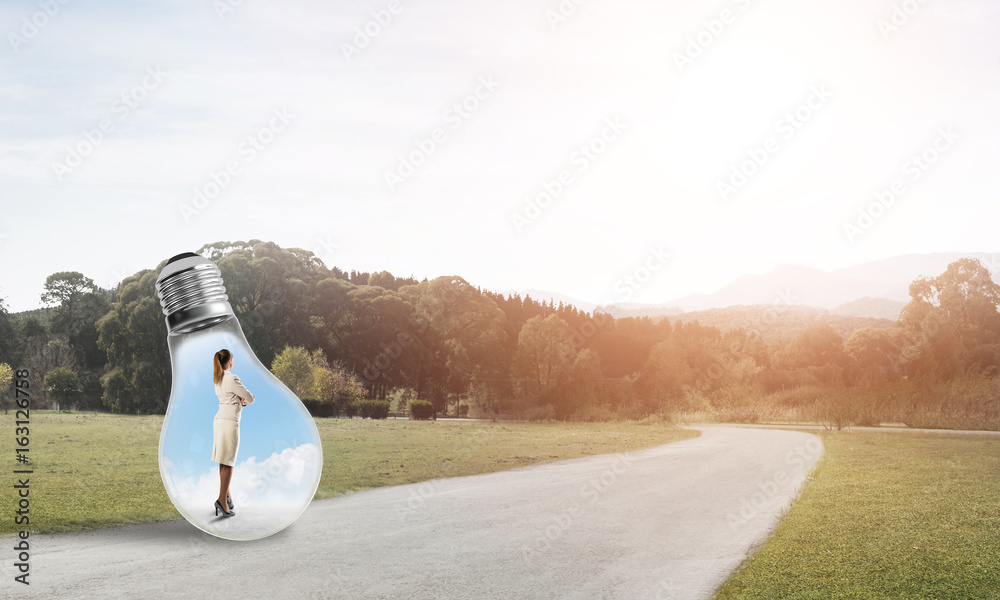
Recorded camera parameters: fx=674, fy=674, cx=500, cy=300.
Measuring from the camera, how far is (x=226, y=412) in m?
3.83

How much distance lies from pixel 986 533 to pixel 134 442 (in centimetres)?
2298

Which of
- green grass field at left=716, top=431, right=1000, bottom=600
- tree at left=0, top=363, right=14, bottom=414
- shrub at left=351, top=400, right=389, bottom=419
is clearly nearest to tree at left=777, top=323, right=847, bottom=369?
shrub at left=351, top=400, right=389, bottom=419

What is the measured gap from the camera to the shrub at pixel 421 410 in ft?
139

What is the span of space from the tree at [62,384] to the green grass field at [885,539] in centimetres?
4929

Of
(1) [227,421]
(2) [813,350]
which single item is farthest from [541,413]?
(1) [227,421]

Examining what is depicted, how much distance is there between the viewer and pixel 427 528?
8430 mm

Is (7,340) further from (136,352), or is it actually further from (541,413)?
(541,413)

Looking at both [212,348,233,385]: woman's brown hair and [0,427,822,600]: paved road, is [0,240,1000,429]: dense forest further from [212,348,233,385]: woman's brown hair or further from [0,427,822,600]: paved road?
[212,348,233,385]: woman's brown hair

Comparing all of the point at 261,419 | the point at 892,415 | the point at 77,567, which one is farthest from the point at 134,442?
the point at 892,415

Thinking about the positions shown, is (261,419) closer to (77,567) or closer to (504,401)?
(77,567)

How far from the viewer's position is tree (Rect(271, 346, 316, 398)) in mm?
37719

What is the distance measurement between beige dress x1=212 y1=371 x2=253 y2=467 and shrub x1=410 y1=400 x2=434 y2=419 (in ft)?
129

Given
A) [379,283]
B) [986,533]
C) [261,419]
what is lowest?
[986,533]

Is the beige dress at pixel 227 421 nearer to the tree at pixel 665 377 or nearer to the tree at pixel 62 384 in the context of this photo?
the tree at pixel 665 377
